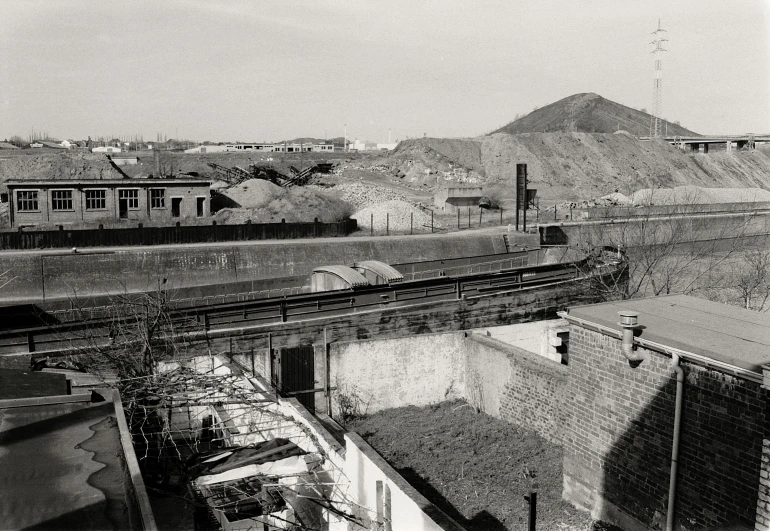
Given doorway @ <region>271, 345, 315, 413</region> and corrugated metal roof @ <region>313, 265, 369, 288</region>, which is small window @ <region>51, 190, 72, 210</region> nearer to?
corrugated metal roof @ <region>313, 265, 369, 288</region>

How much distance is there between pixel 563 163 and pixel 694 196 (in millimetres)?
16622

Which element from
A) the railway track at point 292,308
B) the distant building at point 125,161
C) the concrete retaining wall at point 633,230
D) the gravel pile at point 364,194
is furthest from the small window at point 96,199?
the distant building at point 125,161

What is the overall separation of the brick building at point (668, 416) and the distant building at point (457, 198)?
36.1 metres

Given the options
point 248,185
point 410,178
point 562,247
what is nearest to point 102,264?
point 248,185

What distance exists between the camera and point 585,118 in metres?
122

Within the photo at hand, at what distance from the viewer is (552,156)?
71625mm

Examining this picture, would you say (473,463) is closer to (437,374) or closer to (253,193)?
(437,374)

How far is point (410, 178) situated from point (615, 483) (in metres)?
54.2

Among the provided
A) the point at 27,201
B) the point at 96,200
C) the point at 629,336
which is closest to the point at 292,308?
the point at 629,336

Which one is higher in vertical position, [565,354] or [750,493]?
[750,493]

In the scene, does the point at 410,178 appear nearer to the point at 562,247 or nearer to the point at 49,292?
the point at 562,247

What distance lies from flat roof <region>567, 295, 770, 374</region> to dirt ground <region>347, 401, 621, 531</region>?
3.16 metres

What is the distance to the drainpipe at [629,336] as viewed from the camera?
10.4 metres

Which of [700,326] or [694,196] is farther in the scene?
[694,196]
